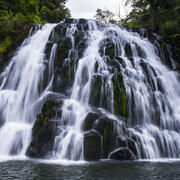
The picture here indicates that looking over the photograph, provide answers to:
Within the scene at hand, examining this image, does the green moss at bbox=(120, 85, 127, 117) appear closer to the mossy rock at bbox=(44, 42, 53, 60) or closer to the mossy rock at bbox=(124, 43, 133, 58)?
the mossy rock at bbox=(124, 43, 133, 58)

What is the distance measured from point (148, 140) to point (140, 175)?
3206 millimetres

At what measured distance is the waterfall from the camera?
8672 millimetres

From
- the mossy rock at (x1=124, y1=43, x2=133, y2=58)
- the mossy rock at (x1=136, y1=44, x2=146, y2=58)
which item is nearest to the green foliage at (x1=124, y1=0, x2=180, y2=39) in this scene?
the mossy rock at (x1=136, y1=44, x2=146, y2=58)

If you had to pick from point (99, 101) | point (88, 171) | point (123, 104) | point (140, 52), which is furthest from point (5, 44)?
point (88, 171)

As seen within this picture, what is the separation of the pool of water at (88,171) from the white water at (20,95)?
177 centimetres

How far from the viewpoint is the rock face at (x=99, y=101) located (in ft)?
28.0

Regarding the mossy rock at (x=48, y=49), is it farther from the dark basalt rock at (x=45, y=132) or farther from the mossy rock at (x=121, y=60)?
the dark basalt rock at (x=45, y=132)

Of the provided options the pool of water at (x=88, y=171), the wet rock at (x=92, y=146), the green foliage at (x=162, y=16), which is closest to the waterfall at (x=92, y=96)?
the wet rock at (x=92, y=146)

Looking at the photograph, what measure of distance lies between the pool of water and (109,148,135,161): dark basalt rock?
0.62m

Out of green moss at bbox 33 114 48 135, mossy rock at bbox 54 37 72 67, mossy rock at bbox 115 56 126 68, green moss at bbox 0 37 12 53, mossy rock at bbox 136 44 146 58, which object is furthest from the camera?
green moss at bbox 0 37 12 53

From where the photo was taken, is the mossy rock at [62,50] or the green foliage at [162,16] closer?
the mossy rock at [62,50]

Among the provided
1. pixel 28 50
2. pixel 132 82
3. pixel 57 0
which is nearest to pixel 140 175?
pixel 132 82

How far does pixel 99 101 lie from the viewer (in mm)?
10578

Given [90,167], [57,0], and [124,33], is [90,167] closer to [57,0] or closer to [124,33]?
[124,33]
